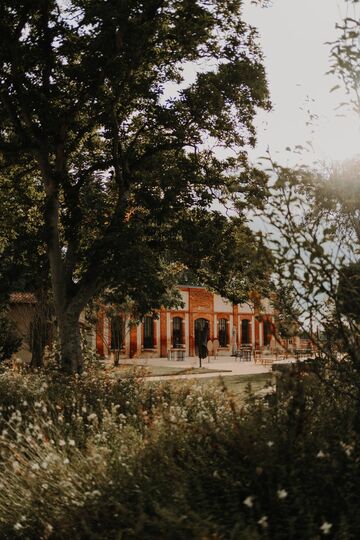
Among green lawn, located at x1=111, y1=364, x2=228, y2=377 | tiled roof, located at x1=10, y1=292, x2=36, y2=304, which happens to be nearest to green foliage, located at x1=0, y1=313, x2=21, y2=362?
tiled roof, located at x1=10, y1=292, x2=36, y2=304

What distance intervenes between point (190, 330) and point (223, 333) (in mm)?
4347

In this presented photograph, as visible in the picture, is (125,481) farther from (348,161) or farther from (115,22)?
(115,22)

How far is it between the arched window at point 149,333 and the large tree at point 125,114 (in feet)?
93.3

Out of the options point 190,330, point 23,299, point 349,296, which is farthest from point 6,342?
point 190,330

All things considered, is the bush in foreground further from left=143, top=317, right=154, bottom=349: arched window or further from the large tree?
left=143, top=317, right=154, bottom=349: arched window

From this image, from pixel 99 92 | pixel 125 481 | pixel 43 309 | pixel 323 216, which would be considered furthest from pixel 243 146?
pixel 125 481

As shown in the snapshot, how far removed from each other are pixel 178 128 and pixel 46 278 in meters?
5.97

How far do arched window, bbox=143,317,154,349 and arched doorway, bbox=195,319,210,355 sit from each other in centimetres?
386

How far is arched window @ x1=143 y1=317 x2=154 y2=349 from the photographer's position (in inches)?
1799

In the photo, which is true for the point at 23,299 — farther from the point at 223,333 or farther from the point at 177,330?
the point at 223,333

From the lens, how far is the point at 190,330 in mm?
48562

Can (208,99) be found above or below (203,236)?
above

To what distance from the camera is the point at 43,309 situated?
24.2m

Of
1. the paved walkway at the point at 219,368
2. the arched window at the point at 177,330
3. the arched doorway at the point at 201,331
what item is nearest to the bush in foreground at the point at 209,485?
the paved walkway at the point at 219,368
